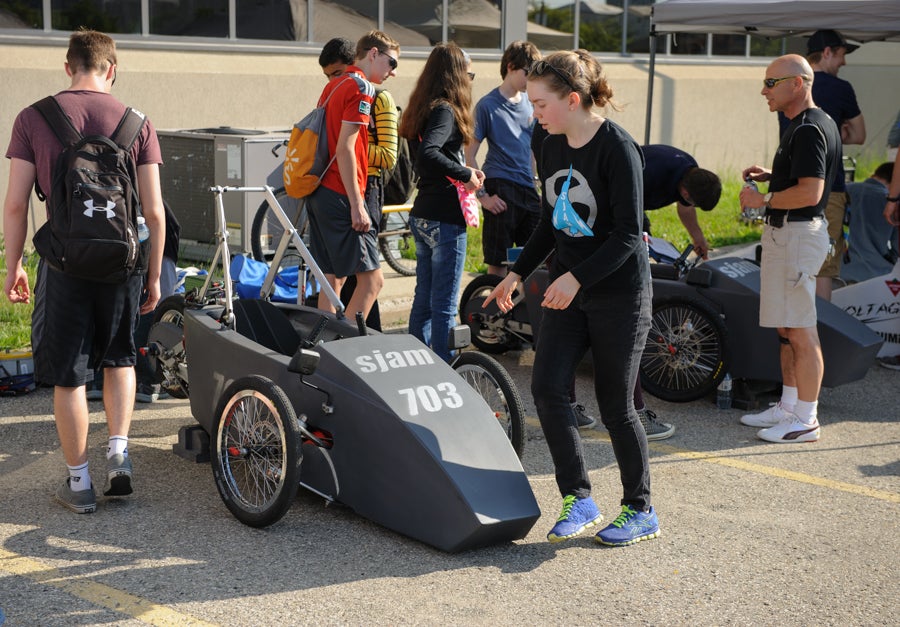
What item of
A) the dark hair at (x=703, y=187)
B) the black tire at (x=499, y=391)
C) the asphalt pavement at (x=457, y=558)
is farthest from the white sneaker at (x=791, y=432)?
the black tire at (x=499, y=391)

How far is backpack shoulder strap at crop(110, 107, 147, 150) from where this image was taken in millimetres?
4613

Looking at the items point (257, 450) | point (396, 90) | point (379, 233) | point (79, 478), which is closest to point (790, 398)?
point (257, 450)

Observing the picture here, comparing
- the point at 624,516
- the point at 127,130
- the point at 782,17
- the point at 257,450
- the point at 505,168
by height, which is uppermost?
the point at 782,17

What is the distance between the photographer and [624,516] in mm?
4535

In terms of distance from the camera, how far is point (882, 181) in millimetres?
10109

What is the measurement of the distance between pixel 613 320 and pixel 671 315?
7.95ft

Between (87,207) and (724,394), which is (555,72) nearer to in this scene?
(87,207)

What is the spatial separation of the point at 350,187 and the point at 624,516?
2.51m

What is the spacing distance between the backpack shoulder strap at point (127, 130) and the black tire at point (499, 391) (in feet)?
5.43

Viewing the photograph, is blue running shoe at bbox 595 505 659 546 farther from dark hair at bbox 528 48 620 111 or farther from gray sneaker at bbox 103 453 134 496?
gray sneaker at bbox 103 453 134 496

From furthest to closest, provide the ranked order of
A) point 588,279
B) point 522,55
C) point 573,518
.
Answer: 1. point 522,55
2. point 573,518
3. point 588,279

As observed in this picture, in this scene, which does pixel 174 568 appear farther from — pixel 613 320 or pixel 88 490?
pixel 613 320

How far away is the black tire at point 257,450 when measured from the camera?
438 cm

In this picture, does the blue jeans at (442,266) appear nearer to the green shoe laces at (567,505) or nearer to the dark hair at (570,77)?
the green shoe laces at (567,505)
